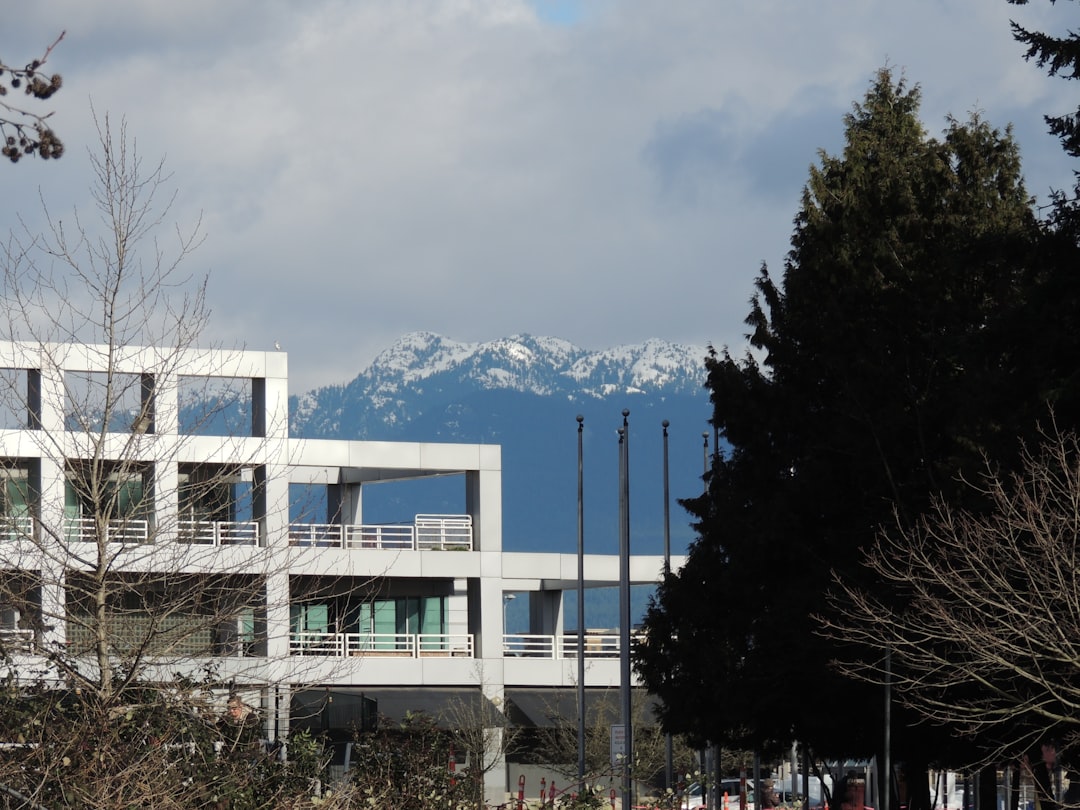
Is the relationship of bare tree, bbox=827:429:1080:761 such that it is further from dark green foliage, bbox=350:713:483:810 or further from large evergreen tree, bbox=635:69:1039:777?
dark green foliage, bbox=350:713:483:810

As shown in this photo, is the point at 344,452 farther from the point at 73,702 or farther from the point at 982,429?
the point at 73,702

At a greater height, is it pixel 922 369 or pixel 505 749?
pixel 922 369

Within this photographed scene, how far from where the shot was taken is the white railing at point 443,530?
5325 centimetres

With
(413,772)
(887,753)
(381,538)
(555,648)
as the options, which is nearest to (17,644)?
(413,772)

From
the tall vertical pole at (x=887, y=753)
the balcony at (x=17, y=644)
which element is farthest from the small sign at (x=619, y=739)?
the balcony at (x=17, y=644)

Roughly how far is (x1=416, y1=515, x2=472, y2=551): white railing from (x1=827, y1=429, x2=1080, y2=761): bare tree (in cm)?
2933

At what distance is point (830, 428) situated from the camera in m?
29.2

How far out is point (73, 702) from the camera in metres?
16.8

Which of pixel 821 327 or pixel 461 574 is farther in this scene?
pixel 461 574

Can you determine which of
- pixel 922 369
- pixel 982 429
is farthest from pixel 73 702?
pixel 922 369

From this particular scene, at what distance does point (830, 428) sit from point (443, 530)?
25.9 m

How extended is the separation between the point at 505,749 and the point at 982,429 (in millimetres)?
31372

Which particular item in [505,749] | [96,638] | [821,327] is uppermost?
[821,327]

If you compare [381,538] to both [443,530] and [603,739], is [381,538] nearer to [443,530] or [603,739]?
[443,530]
